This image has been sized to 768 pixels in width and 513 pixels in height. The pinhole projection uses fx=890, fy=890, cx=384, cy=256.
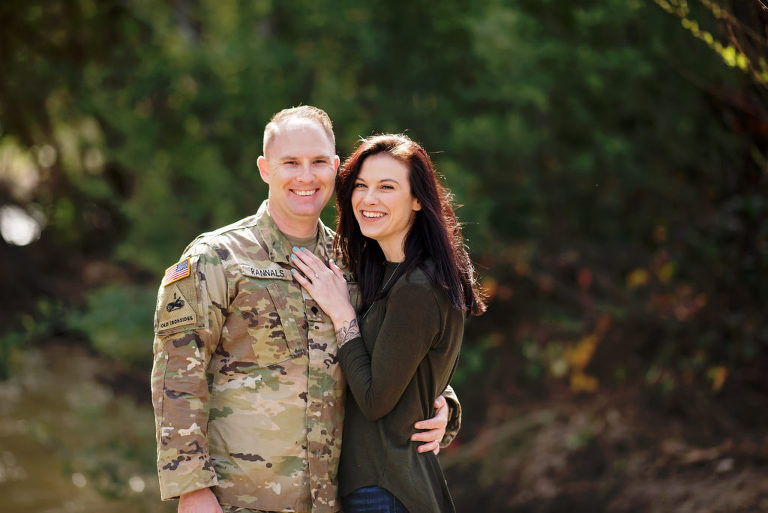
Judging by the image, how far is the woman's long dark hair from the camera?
9.69 ft

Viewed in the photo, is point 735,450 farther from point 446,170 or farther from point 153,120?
point 153,120

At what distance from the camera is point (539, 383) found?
23.9ft

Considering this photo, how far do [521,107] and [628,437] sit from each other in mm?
2772

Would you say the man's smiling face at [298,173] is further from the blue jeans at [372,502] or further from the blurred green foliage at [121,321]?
the blurred green foliage at [121,321]

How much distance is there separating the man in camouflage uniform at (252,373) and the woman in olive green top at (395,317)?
7cm

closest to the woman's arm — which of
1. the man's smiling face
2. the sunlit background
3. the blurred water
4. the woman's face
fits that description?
the woman's face

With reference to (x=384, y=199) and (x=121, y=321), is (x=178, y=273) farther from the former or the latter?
(x=121, y=321)

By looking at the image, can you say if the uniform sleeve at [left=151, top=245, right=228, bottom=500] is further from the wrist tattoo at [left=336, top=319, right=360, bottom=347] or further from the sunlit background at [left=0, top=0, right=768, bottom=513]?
the sunlit background at [left=0, top=0, right=768, bottom=513]

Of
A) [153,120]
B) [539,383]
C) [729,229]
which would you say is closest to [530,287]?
[539,383]

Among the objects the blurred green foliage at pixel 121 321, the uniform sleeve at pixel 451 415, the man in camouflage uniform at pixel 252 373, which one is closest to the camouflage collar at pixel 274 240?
the man in camouflage uniform at pixel 252 373

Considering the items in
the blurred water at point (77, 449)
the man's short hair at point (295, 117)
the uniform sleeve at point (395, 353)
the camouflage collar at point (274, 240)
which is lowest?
the blurred water at point (77, 449)

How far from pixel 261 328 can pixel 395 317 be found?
1.44 ft

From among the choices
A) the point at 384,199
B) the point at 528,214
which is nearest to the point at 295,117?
the point at 384,199

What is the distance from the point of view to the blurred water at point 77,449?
7617 millimetres
